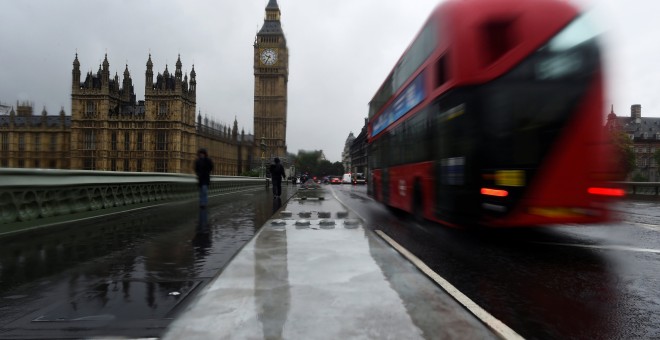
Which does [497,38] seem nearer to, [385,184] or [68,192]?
[385,184]

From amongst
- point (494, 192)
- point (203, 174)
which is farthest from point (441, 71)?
point (203, 174)

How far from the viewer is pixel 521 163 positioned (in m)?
6.14

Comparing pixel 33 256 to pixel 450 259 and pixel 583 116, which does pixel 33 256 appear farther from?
pixel 583 116

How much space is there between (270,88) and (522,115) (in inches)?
4692

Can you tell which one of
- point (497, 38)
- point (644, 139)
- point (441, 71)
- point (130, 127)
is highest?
point (130, 127)

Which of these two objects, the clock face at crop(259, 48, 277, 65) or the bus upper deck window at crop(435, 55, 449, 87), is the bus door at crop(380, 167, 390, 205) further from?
the clock face at crop(259, 48, 277, 65)

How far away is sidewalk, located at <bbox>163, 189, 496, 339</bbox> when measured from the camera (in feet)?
9.73

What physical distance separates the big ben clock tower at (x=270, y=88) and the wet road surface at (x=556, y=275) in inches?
4500

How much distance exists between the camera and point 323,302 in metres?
3.59

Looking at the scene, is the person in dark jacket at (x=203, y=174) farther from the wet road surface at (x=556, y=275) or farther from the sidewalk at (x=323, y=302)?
the sidewalk at (x=323, y=302)

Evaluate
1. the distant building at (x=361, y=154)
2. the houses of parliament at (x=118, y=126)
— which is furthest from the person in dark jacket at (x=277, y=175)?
the distant building at (x=361, y=154)

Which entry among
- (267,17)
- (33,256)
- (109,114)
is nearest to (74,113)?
(109,114)

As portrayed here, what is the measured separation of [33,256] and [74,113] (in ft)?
310

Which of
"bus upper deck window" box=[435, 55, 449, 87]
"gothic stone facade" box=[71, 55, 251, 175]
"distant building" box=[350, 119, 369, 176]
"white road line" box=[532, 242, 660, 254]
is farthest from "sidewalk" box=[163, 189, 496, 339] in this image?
"distant building" box=[350, 119, 369, 176]
